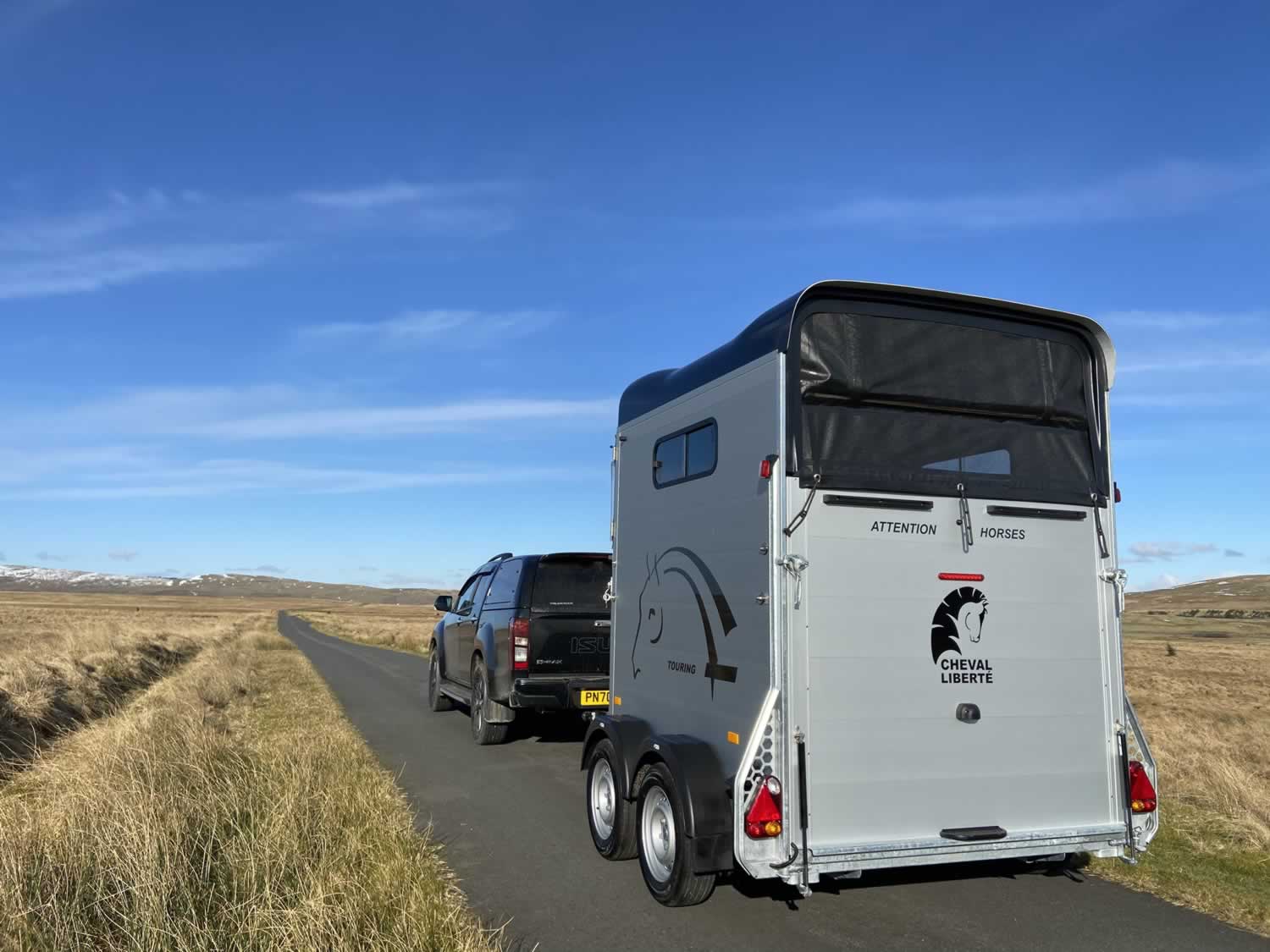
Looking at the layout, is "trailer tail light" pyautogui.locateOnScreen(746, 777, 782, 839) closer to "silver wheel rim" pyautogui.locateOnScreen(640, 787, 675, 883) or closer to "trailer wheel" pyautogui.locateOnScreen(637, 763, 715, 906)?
"trailer wheel" pyautogui.locateOnScreen(637, 763, 715, 906)

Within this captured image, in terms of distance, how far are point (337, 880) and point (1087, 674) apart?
431cm

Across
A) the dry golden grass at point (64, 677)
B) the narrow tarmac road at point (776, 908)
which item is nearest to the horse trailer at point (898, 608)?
the narrow tarmac road at point (776, 908)

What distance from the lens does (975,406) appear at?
558 cm

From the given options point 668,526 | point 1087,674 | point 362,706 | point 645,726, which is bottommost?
point 362,706

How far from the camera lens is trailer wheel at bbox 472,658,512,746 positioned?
11.1 metres

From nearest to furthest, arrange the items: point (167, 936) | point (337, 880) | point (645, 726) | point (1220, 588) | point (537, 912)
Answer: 1. point (167, 936)
2. point (337, 880)
3. point (537, 912)
4. point (645, 726)
5. point (1220, 588)

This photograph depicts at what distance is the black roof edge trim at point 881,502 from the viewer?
16.7 feet

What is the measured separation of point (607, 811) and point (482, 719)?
4.81m

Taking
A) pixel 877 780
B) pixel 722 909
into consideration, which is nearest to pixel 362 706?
pixel 722 909

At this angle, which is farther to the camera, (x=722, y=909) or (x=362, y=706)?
(x=362, y=706)

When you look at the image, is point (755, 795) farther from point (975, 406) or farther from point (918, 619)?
point (975, 406)

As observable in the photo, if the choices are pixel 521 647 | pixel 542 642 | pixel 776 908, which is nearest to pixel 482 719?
pixel 521 647

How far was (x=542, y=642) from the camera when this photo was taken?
10.5 metres

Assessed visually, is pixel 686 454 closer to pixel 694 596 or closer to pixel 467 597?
pixel 694 596
